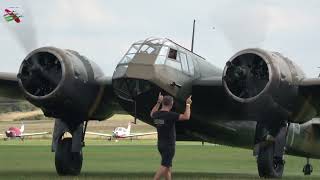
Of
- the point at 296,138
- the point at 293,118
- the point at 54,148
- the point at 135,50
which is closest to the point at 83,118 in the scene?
the point at 54,148

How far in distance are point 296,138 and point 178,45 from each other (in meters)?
7.36

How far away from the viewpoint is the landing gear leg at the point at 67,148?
2270cm

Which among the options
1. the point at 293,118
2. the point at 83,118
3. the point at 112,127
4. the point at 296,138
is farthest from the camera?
the point at 112,127

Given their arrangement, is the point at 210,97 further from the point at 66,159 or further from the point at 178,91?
the point at 66,159

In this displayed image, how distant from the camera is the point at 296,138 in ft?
89.1

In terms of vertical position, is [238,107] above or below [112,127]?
above

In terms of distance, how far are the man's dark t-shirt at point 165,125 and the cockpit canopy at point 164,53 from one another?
536 cm

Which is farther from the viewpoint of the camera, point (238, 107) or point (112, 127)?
point (112, 127)

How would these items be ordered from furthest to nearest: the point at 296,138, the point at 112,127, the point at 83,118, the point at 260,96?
the point at 112,127
the point at 296,138
the point at 83,118
the point at 260,96

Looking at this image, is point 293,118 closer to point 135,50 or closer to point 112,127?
point 135,50

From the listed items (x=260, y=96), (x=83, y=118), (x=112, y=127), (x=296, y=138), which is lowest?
(x=112, y=127)

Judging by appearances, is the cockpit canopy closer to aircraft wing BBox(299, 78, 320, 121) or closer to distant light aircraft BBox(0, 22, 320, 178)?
distant light aircraft BBox(0, 22, 320, 178)

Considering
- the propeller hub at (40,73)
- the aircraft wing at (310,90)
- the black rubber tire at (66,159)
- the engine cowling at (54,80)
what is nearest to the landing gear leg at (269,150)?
the aircraft wing at (310,90)

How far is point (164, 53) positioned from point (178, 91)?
1.17m
